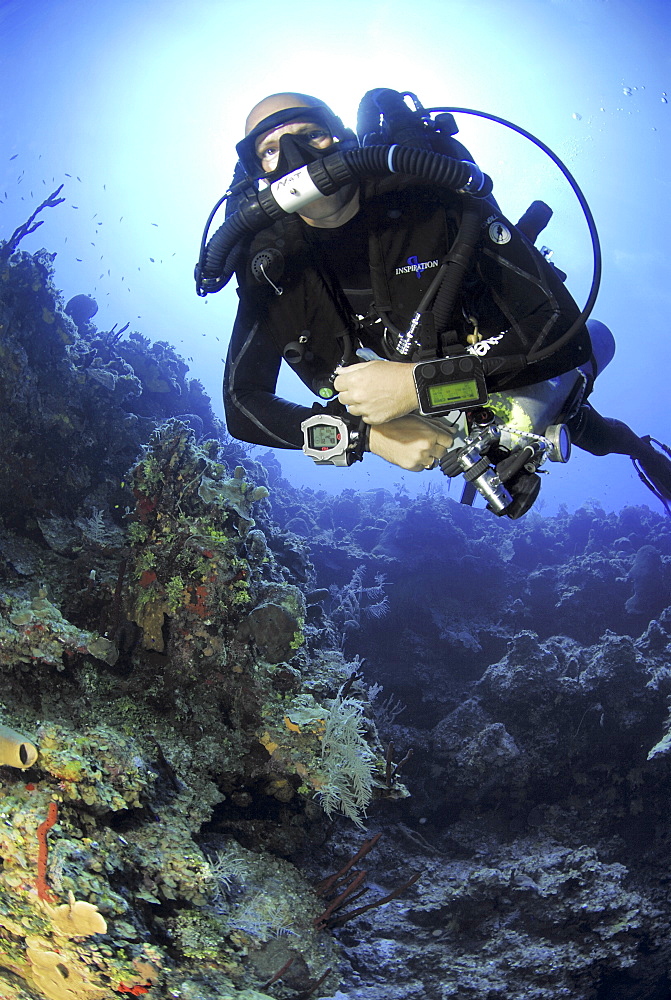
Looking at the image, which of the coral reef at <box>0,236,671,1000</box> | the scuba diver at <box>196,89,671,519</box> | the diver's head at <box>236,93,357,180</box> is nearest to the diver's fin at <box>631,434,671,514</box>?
the scuba diver at <box>196,89,671,519</box>

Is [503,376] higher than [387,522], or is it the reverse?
[387,522]

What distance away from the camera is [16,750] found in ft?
10.3

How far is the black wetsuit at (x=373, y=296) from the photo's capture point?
2.42m

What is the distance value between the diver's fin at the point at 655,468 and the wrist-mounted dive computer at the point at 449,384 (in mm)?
3664

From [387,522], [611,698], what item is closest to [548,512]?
[387,522]

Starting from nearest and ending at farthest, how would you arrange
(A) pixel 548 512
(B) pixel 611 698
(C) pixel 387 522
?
(B) pixel 611 698
(C) pixel 387 522
(A) pixel 548 512

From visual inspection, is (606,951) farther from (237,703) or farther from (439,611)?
(439,611)

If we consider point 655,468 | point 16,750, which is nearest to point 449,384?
point 16,750

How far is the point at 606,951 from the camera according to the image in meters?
4.30

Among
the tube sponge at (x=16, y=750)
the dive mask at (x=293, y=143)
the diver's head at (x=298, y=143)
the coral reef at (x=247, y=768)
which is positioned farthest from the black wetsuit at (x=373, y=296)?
the coral reef at (x=247, y=768)

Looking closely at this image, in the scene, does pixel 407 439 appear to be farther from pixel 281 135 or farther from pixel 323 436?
pixel 281 135

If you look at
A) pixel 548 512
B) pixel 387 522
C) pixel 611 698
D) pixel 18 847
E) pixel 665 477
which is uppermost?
pixel 548 512

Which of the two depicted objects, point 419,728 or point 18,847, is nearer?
point 18,847

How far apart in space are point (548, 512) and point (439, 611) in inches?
2901
